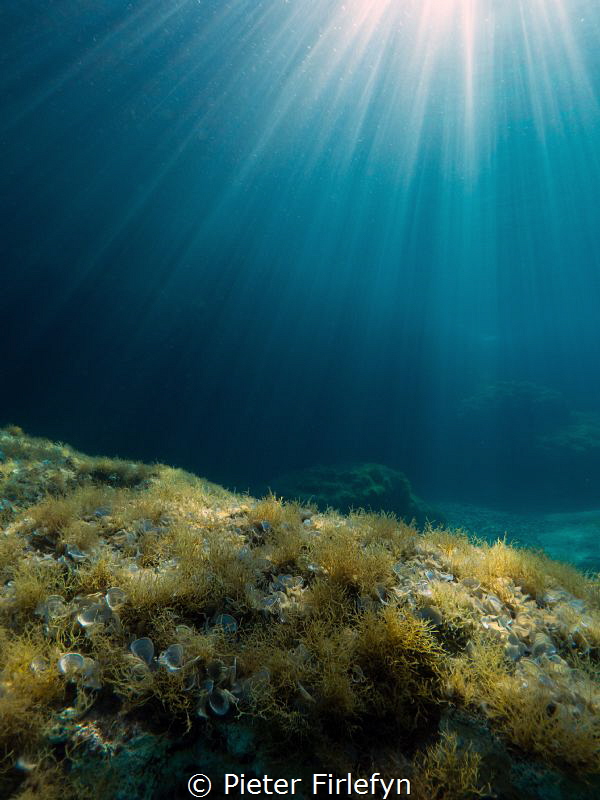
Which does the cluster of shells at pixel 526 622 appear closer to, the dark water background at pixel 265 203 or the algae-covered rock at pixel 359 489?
the algae-covered rock at pixel 359 489

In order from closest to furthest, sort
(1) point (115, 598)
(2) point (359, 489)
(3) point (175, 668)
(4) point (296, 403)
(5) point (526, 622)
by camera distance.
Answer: (3) point (175, 668) → (1) point (115, 598) → (5) point (526, 622) → (2) point (359, 489) → (4) point (296, 403)

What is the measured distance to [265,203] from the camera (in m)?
52.5

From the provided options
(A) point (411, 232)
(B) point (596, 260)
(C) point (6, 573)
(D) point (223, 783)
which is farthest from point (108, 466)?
(B) point (596, 260)

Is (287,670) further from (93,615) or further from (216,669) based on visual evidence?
(93,615)

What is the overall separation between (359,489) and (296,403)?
Result: 87.0 feet

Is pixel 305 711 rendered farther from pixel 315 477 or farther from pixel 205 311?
pixel 205 311

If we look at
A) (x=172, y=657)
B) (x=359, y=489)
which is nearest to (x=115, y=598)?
(x=172, y=657)

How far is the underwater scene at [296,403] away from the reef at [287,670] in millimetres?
17

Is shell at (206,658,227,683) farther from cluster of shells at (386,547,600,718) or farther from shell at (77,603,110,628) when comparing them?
cluster of shells at (386,547,600,718)

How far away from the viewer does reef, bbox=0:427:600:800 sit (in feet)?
5.38

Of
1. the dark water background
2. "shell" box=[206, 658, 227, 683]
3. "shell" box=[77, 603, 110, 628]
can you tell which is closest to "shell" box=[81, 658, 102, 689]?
"shell" box=[77, 603, 110, 628]

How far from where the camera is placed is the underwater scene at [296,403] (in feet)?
5.93

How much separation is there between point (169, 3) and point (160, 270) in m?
22.8

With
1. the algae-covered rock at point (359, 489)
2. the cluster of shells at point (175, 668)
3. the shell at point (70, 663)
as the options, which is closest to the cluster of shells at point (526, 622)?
the cluster of shells at point (175, 668)
